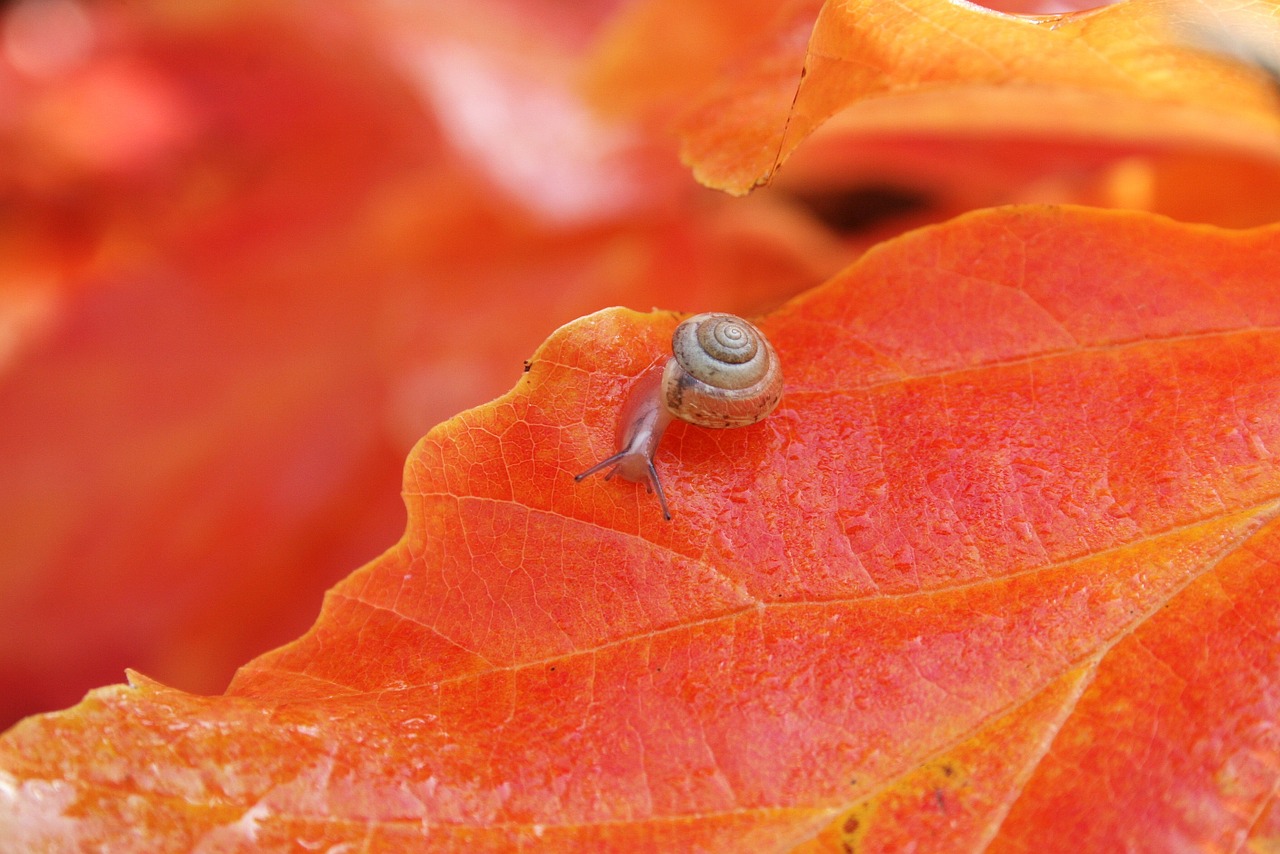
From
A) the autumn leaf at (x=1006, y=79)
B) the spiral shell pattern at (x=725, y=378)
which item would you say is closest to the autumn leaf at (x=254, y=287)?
the autumn leaf at (x=1006, y=79)

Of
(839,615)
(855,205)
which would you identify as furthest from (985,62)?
(855,205)

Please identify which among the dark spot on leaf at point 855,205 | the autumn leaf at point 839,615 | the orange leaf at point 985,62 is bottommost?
the dark spot on leaf at point 855,205

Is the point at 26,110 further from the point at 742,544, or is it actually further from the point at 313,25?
the point at 742,544

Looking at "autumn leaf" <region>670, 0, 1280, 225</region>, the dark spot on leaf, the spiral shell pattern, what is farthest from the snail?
the dark spot on leaf

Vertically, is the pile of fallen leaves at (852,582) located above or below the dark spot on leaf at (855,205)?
above

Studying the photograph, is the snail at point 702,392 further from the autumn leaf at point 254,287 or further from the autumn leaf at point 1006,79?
the autumn leaf at point 254,287

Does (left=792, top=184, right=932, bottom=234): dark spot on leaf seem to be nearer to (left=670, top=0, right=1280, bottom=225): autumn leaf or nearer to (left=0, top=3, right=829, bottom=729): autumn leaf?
(left=0, top=3, right=829, bottom=729): autumn leaf
